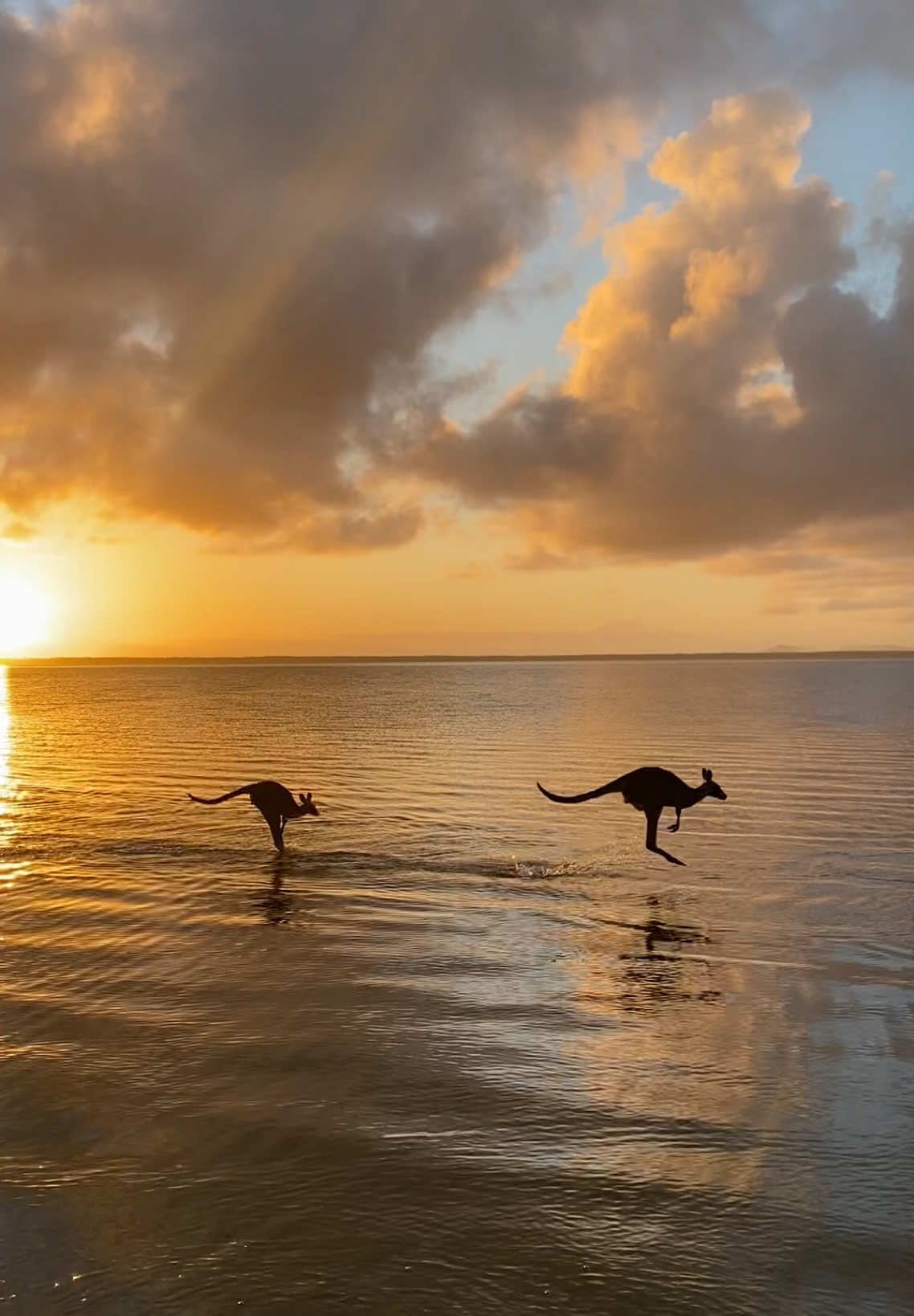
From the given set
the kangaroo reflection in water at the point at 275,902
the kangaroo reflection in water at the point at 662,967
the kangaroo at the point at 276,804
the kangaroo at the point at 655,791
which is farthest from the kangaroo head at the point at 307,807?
the kangaroo reflection in water at the point at 662,967

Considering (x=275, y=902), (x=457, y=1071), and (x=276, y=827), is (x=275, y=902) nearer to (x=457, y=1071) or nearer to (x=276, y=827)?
(x=276, y=827)

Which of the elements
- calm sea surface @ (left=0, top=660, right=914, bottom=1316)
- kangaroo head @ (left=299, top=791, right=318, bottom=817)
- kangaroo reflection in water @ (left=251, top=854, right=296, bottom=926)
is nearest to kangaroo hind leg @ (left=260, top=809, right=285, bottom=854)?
calm sea surface @ (left=0, top=660, right=914, bottom=1316)

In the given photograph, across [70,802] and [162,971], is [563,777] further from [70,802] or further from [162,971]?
[162,971]

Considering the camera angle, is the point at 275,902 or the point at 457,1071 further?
the point at 275,902

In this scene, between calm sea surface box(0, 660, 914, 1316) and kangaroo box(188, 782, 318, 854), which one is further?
kangaroo box(188, 782, 318, 854)

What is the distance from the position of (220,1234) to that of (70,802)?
2074 centimetres

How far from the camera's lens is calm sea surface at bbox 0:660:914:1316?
209 inches

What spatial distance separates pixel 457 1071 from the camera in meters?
7.79

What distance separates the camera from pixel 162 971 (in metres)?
10.5

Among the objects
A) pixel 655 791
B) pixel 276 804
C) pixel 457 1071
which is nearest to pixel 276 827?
pixel 276 804

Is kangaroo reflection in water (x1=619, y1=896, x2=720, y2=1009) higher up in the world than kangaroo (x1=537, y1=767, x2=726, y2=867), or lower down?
lower down

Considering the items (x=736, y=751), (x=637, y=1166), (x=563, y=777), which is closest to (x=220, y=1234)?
(x=637, y=1166)

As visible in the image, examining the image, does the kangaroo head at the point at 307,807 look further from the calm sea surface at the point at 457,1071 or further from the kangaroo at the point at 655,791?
the kangaroo at the point at 655,791

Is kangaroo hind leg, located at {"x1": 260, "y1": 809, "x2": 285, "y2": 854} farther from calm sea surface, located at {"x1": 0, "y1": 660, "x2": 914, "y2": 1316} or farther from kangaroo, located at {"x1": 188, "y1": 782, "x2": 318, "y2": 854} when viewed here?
calm sea surface, located at {"x1": 0, "y1": 660, "x2": 914, "y2": 1316}
